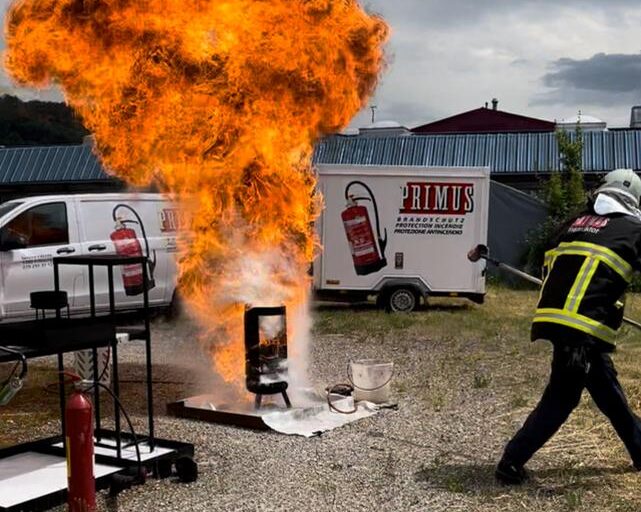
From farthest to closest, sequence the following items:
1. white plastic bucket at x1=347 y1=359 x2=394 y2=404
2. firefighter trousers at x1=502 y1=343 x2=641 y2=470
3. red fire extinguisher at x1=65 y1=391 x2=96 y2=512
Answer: white plastic bucket at x1=347 y1=359 x2=394 y2=404, firefighter trousers at x1=502 y1=343 x2=641 y2=470, red fire extinguisher at x1=65 y1=391 x2=96 y2=512

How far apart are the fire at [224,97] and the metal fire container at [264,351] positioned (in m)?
0.44

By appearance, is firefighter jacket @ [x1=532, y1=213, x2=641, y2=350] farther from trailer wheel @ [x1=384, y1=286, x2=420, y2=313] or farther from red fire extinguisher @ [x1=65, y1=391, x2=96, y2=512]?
trailer wheel @ [x1=384, y1=286, x2=420, y2=313]

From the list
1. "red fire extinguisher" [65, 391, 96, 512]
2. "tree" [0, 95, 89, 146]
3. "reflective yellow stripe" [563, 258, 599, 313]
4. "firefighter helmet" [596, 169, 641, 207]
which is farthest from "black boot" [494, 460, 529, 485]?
"tree" [0, 95, 89, 146]

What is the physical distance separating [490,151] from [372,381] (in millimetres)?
15741

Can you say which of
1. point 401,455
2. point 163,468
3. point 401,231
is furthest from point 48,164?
point 401,455

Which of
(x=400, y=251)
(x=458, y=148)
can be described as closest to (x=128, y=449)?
(x=400, y=251)

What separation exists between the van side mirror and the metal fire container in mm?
5528

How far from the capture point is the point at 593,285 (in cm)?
509

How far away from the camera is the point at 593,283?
509 centimetres

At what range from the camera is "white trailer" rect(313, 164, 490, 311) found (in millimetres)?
14281

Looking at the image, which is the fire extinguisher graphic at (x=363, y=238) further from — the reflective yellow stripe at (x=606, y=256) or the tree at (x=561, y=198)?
the reflective yellow stripe at (x=606, y=256)

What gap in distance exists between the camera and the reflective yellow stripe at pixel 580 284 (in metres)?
5.09

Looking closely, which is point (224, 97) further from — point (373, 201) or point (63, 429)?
point (373, 201)

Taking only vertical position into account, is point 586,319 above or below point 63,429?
above
